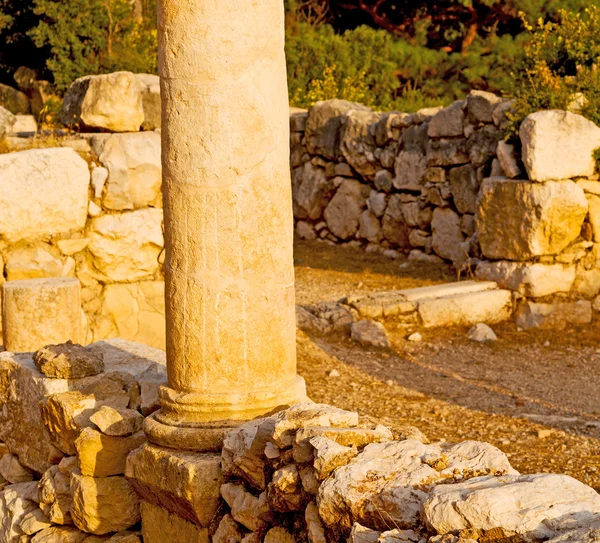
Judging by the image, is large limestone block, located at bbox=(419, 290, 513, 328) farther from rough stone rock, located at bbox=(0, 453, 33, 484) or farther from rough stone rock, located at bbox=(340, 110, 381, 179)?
rough stone rock, located at bbox=(0, 453, 33, 484)

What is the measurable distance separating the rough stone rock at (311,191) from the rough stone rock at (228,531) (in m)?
9.65

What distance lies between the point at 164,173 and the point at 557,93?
632 cm

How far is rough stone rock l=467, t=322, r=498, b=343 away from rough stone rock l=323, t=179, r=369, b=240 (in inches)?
165

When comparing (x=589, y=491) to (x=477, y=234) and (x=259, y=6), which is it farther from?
(x=477, y=234)

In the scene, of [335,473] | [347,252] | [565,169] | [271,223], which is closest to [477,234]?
[565,169]

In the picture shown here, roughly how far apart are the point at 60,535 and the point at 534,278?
583 centimetres

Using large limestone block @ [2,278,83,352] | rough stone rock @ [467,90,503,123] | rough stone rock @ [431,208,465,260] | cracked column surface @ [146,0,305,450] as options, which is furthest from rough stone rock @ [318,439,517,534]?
rough stone rock @ [431,208,465,260]

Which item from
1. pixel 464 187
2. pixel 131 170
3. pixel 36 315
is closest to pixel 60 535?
pixel 36 315

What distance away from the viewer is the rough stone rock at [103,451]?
4.46 meters

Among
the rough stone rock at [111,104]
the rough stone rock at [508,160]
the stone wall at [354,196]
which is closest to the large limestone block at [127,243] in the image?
the stone wall at [354,196]

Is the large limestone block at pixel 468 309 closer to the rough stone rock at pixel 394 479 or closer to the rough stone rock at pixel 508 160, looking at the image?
the rough stone rock at pixel 508 160

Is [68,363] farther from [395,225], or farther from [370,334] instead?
[395,225]

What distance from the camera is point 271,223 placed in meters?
4.20

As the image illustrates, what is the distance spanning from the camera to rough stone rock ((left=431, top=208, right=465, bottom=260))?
1124 cm
